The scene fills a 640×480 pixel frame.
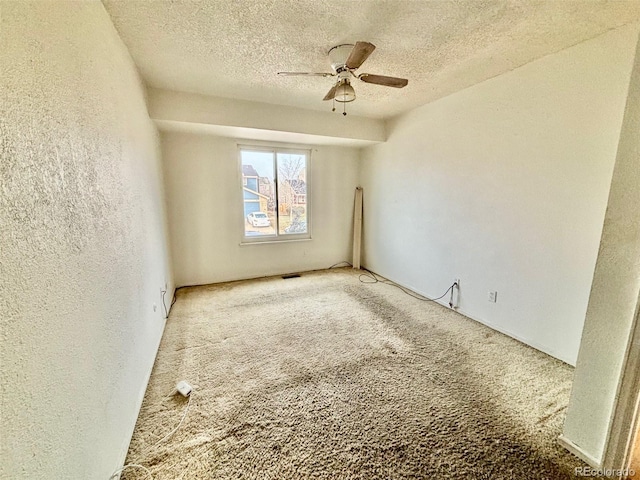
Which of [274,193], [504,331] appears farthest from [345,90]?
[504,331]

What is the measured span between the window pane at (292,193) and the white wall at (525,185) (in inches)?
67.8

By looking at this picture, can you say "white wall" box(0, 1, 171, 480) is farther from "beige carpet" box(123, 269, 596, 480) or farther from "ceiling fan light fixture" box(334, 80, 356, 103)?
"ceiling fan light fixture" box(334, 80, 356, 103)

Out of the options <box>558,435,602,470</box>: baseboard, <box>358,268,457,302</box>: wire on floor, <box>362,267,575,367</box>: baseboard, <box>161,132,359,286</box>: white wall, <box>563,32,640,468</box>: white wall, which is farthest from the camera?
<box>161,132,359,286</box>: white wall

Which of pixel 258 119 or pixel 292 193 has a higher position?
pixel 258 119

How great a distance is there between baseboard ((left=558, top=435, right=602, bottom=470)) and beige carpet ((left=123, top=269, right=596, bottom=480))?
0.04 metres

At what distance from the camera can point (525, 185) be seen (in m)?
2.36

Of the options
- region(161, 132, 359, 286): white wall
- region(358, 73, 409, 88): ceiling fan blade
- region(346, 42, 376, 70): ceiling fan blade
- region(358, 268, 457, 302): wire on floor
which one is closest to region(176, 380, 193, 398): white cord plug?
region(161, 132, 359, 286): white wall

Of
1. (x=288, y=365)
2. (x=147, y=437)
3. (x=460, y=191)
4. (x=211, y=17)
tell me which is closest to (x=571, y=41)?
(x=460, y=191)

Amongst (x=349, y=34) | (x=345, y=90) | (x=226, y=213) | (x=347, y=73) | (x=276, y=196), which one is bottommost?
(x=226, y=213)

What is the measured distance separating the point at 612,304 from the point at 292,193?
3.83 metres

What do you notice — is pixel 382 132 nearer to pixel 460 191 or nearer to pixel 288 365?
pixel 460 191

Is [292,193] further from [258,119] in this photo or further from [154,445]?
[154,445]

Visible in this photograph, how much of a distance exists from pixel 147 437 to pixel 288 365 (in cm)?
96

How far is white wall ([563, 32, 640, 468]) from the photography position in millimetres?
1162
